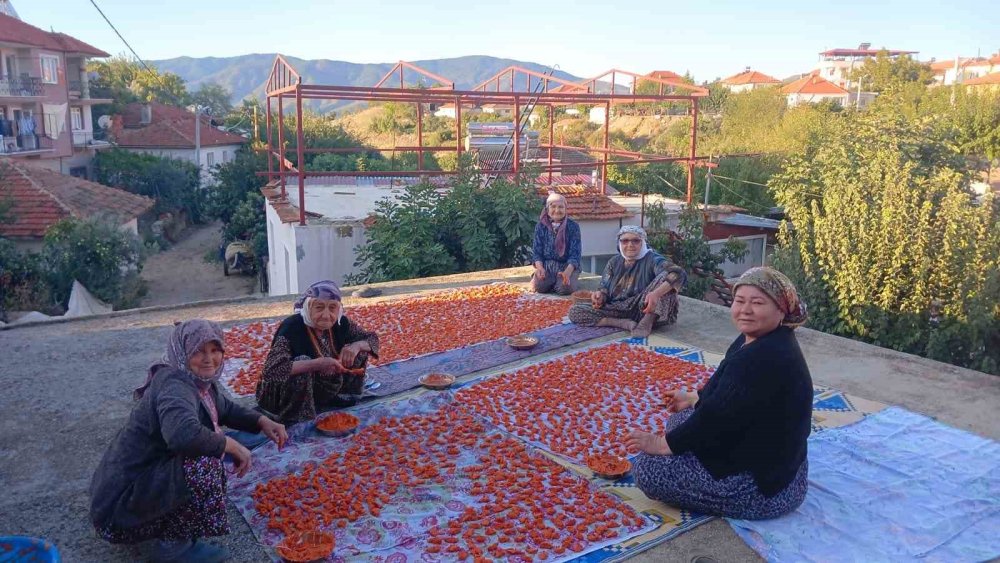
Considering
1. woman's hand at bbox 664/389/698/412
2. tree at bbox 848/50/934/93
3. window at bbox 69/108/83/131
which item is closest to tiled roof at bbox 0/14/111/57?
window at bbox 69/108/83/131

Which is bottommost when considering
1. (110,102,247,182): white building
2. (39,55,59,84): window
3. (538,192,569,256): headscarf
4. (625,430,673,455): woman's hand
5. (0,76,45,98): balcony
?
(625,430,673,455): woman's hand

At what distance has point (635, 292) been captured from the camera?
19.1 ft

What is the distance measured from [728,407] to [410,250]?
242 inches

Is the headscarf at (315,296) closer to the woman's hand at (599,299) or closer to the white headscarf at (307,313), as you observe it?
the white headscarf at (307,313)

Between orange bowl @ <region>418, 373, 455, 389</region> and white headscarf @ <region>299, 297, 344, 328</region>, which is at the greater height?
white headscarf @ <region>299, 297, 344, 328</region>

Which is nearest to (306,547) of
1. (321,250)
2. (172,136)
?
(321,250)

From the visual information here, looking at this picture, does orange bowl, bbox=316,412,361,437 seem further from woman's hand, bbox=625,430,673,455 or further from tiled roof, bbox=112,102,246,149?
tiled roof, bbox=112,102,246,149

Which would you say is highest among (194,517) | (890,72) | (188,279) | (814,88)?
(890,72)

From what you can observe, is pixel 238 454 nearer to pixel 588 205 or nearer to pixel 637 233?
pixel 637 233

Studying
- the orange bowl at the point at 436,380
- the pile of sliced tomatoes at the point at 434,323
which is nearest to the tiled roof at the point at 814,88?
the pile of sliced tomatoes at the point at 434,323

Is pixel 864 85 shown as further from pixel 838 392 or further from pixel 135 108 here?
pixel 838 392

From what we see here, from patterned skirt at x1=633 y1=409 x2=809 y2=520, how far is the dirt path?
13.2 m

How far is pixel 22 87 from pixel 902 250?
84.6 ft

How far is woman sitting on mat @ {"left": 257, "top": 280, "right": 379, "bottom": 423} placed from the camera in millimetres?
3789
